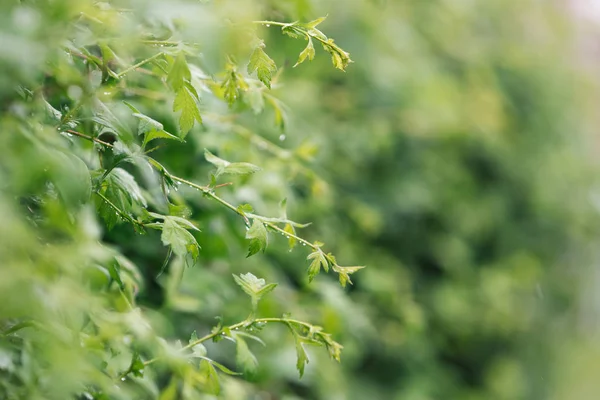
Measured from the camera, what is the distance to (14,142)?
2.04 feet

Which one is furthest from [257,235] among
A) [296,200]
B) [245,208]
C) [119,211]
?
[296,200]

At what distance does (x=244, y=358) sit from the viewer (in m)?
0.99

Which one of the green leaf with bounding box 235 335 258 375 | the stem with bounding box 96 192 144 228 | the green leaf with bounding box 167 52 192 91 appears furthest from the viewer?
the green leaf with bounding box 235 335 258 375

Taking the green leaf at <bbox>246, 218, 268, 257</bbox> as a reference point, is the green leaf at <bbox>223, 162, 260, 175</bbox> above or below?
above

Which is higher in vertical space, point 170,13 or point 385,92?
point 170,13

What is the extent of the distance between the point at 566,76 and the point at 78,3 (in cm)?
347

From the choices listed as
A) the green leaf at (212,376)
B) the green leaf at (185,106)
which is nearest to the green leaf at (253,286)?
the green leaf at (212,376)

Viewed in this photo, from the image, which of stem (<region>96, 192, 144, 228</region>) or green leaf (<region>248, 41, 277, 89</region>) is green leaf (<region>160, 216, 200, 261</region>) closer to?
stem (<region>96, 192, 144, 228</region>)

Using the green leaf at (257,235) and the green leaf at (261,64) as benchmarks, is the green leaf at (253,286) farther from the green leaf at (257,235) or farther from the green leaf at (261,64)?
the green leaf at (261,64)

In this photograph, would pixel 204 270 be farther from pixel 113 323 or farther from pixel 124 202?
pixel 124 202

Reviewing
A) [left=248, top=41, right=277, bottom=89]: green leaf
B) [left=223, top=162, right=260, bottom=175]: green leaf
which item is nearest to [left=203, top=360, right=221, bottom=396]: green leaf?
[left=223, top=162, right=260, bottom=175]: green leaf

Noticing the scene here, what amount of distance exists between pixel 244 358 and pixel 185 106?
36 cm

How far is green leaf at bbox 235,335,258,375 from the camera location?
984mm

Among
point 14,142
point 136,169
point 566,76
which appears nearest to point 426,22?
point 566,76
